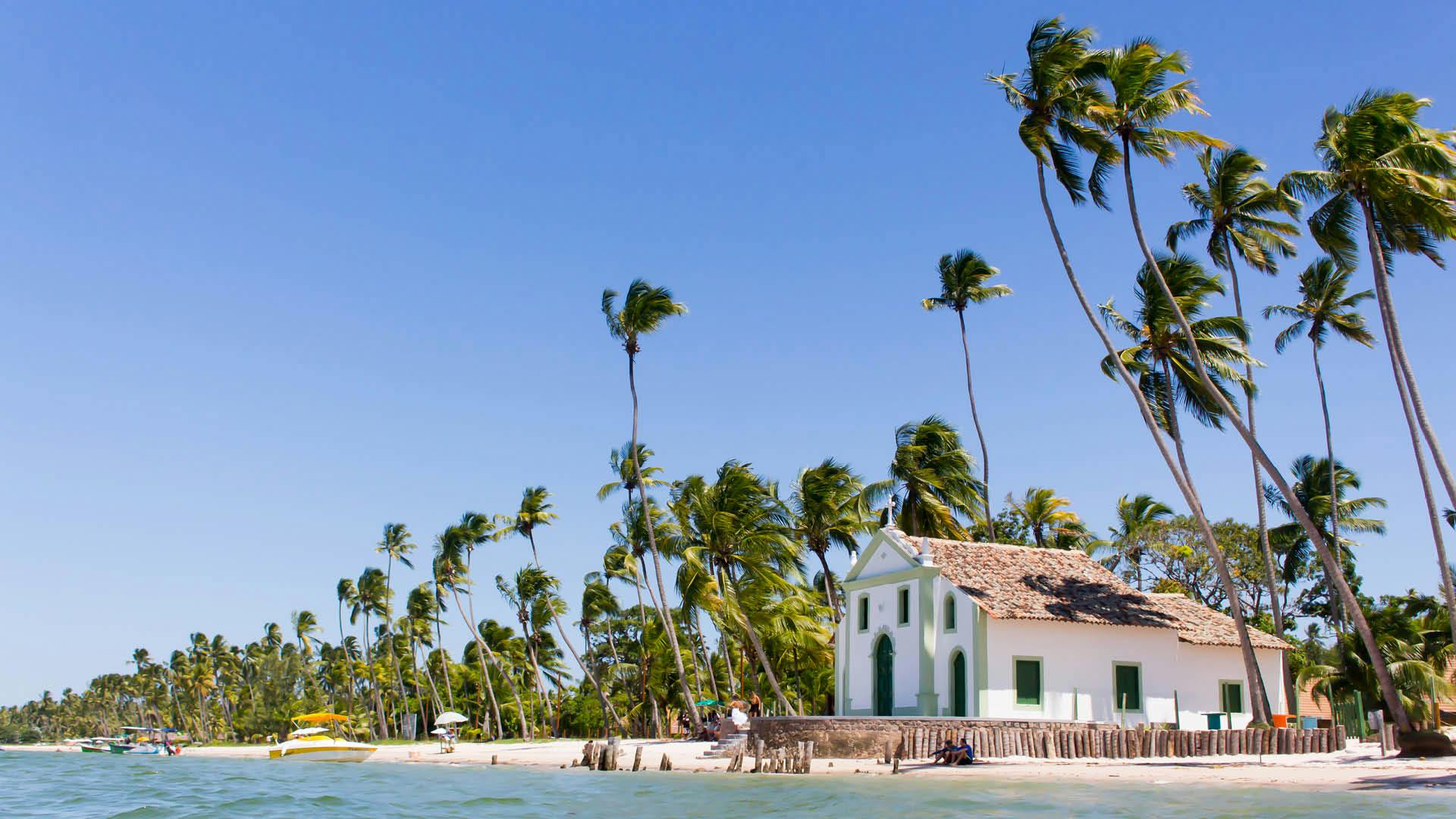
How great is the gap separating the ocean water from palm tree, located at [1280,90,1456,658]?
9.08m

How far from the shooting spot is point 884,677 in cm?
3372

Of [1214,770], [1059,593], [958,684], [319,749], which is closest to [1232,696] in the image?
[1059,593]

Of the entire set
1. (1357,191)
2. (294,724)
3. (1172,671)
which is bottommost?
(294,724)

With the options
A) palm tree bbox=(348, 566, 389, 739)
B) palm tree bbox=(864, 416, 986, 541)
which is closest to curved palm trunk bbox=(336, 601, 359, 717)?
palm tree bbox=(348, 566, 389, 739)

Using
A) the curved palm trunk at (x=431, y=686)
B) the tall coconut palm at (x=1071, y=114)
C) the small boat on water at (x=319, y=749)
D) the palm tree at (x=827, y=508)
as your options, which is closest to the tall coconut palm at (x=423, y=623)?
the curved palm trunk at (x=431, y=686)

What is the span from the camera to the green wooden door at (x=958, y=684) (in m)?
30.9

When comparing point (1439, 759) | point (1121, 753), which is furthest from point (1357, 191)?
point (1121, 753)

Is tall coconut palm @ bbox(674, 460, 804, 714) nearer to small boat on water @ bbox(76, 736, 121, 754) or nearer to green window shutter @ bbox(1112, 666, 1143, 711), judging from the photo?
green window shutter @ bbox(1112, 666, 1143, 711)

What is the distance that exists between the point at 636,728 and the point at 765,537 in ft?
89.3

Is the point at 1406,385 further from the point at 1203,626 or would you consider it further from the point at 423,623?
the point at 423,623

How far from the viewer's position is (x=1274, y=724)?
2914cm

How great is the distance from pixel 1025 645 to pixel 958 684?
2.18 m

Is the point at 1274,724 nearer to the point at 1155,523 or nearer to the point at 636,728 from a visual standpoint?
the point at 1155,523

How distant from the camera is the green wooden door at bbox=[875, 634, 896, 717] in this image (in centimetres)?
3334
